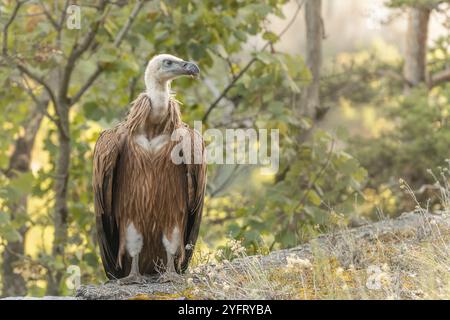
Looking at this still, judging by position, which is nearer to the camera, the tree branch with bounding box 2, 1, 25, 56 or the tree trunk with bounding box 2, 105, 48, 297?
the tree branch with bounding box 2, 1, 25, 56

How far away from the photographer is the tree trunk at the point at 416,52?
50.5 feet

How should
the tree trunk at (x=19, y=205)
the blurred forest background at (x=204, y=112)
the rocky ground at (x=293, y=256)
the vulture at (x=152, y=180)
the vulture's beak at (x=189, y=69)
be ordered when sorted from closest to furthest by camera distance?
the rocky ground at (x=293, y=256) < the vulture at (x=152, y=180) < the vulture's beak at (x=189, y=69) < the blurred forest background at (x=204, y=112) < the tree trunk at (x=19, y=205)

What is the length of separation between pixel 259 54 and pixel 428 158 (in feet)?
13.8

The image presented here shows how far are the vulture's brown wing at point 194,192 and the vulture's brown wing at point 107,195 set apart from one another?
540 mm

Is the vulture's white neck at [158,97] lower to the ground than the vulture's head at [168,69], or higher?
lower

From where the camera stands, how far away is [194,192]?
7.34 m

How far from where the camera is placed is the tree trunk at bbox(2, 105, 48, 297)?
41.9 ft

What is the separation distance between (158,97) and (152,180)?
660 millimetres

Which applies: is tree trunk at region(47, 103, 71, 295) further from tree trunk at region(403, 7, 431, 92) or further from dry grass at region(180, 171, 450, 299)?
tree trunk at region(403, 7, 431, 92)

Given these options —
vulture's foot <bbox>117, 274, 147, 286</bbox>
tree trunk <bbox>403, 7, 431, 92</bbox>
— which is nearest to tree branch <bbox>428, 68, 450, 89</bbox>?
tree trunk <bbox>403, 7, 431, 92</bbox>

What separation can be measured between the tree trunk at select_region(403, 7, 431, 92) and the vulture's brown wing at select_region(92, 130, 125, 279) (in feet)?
29.0

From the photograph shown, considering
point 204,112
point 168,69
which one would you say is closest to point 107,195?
point 168,69

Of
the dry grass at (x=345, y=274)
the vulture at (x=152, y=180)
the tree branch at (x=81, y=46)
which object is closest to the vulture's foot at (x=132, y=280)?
the vulture at (x=152, y=180)

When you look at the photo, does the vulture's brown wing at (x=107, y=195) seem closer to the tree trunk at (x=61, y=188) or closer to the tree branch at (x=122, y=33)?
the tree branch at (x=122, y=33)
